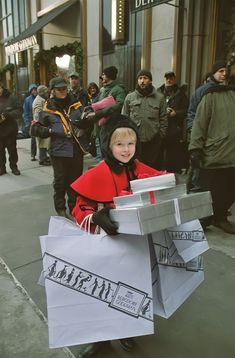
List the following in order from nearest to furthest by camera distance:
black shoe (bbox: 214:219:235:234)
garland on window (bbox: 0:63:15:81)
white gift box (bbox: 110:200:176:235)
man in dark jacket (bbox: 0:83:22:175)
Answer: white gift box (bbox: 110:200:176:235), black shoe (bbox: 214:219:235:234), man in dark jacket (bbox: 0:83:22:175), garland on window (bbox: 0:63:15:81)

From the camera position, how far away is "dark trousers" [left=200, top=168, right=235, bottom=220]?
373 centimetres

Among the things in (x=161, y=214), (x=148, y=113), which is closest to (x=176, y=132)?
(x=148, y=113)

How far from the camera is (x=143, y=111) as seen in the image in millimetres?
4828

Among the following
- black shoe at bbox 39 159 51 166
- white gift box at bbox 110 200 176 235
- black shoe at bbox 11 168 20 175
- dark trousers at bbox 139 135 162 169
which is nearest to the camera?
white gift box at bbox 110 200 176 235

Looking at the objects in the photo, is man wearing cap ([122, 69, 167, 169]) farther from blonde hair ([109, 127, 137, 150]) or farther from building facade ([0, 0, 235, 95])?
blonde hair ([109, 127, 137, 150])

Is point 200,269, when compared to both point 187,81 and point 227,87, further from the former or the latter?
point 187,81

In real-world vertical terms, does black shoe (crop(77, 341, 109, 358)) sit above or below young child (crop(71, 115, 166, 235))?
below

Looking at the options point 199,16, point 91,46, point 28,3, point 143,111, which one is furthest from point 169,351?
point 28,3

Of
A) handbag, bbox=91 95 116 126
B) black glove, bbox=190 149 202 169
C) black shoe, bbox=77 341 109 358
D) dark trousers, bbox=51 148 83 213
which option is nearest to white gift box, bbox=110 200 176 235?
black shoe, bbox=77 341 109 358

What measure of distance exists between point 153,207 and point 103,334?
74 cm

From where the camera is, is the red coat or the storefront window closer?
Answer: the red coat

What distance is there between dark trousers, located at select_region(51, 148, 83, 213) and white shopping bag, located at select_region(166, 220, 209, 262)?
2696 millimetres

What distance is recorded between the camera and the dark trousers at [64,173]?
437cm

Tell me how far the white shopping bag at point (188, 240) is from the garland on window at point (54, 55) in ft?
31.3
